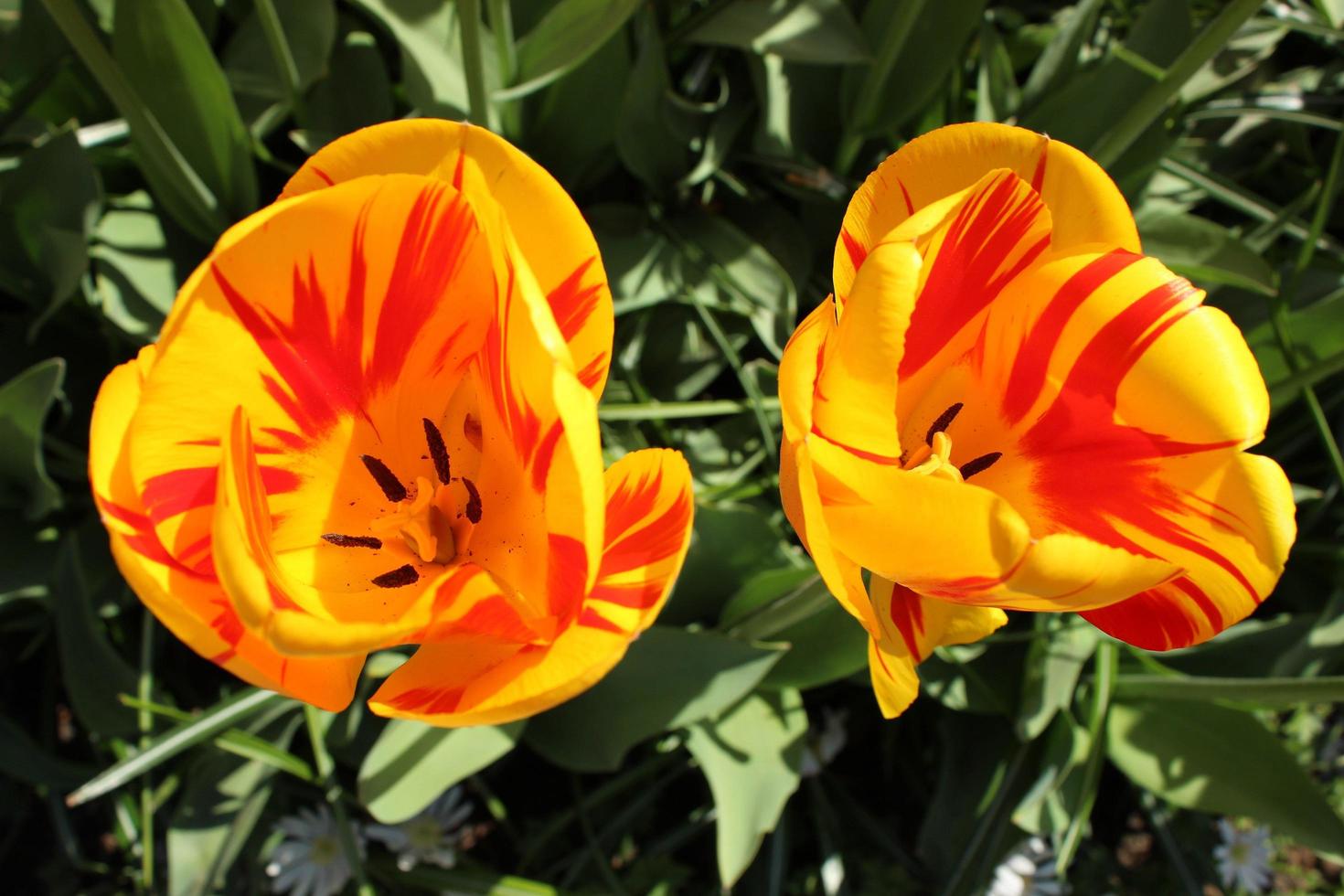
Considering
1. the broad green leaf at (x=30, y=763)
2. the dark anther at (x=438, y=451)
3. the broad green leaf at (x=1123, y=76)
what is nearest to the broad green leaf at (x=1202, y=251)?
the broad green leaf at (x=1123, y=76)

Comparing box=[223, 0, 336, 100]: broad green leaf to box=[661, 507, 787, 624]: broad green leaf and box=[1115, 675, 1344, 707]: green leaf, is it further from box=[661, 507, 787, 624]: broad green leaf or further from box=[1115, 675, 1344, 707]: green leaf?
box=[1115, 675, 1344, 707]: green leaf

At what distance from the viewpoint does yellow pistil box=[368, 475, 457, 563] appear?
3.05 feet

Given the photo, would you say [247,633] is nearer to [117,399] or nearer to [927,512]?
[117,399]

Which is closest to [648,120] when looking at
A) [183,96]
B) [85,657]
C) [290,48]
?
[290,48]

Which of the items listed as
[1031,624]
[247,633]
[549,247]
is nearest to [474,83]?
[549,247]

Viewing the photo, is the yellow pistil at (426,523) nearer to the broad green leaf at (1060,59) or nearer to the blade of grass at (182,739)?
the blade of grass at (182,739)

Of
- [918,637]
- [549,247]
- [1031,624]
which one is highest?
[549,247]

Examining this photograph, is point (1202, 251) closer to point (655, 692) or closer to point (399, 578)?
point (655, 692)

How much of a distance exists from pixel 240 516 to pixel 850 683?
1169mm

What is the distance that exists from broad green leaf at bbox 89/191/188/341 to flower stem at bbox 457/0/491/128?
0.48m

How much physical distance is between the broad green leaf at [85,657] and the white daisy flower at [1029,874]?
125cm

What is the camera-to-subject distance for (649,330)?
→ 4.96ft

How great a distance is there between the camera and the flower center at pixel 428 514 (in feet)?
3.07

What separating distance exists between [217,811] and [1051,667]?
1.11 metres
